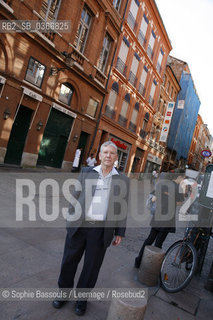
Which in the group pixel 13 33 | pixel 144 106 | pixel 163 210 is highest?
pixel 144 106

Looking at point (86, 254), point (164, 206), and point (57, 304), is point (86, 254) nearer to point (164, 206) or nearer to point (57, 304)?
point (57, 304)

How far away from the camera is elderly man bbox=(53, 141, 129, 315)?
9.34 ft

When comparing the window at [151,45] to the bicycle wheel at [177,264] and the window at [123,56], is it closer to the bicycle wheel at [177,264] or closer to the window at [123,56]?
the window at [123,56]

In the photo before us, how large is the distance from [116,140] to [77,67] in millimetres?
7881

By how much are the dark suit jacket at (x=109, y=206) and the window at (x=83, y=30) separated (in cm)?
1403

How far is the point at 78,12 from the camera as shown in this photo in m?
14.4

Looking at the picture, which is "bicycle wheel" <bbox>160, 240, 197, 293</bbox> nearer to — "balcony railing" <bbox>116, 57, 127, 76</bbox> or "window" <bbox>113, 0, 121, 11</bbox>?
"balcony railing" <bbox>116, 57, 127, 76</bbox>

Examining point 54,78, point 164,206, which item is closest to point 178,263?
point 164,206

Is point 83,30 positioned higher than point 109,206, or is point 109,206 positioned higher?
point 83,30

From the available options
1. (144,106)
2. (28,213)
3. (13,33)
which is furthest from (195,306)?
(144,106)

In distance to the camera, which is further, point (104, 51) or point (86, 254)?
point (104, 51)

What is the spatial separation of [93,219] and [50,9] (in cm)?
1337

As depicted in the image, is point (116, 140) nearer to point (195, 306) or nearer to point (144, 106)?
point (144, 106)

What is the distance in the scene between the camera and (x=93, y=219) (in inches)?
112
